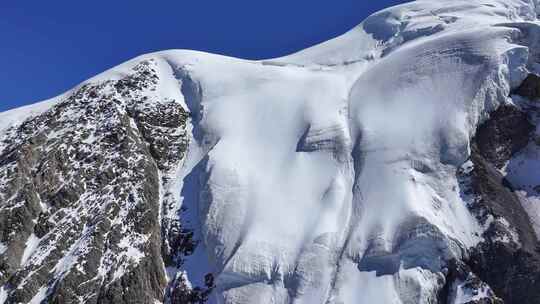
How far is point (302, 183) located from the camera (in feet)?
156

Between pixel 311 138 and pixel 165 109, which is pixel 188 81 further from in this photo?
pixel 311 138

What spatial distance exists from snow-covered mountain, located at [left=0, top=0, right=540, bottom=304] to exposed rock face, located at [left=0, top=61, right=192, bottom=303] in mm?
120

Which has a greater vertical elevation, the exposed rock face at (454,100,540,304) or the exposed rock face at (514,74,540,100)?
the exposed rock face at (514,74,540,100)

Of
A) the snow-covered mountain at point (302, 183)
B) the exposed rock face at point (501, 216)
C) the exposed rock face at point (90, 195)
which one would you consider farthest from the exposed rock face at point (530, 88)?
the exposed rock face at point (90, 195)

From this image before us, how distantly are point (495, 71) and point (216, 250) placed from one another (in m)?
23.6

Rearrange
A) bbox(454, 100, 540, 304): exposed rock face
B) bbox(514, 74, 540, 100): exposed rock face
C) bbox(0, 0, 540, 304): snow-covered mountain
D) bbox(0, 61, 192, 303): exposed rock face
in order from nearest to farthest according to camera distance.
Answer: bbox(454, 100, 540, 304): exposed rock face
bbox(0, 0, 540, 304): snow-covered mountain
bbox(0, 61, 192, 303): exposed rock face
bbox(514, 74, 540, 100): exposed rock face

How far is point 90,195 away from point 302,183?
15.4m

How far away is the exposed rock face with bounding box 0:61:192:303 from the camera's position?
42594mm

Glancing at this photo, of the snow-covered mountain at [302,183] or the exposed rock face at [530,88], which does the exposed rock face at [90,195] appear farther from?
the exposed rock face at [530,88]

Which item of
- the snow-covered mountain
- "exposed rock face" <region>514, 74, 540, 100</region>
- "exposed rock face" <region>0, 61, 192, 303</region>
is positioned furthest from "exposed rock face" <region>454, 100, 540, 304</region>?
"exposed rock face" <region>0, 61, 192, 303</region>

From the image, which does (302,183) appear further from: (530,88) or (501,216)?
(530,88)

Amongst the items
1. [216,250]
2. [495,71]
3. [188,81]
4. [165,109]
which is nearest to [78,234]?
[216,250]

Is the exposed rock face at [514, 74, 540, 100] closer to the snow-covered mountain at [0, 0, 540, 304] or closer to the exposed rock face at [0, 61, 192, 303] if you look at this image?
the snow-covered mountain at [0, 0, 540, 304]

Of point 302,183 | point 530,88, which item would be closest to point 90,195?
point 302,183
